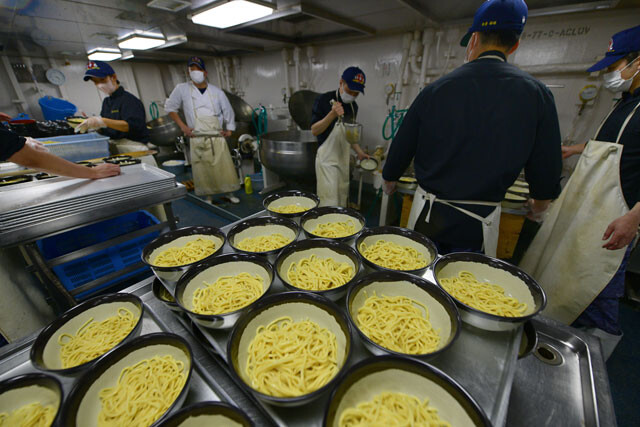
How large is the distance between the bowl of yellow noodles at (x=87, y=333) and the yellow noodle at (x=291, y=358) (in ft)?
1.72

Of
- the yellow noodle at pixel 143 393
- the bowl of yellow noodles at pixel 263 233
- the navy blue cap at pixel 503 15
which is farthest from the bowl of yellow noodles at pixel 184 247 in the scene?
the navy blue cap at pixel 503 15

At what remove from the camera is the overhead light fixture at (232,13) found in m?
3.23

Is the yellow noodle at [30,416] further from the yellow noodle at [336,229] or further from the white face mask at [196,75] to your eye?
the white face mask at [196,75]

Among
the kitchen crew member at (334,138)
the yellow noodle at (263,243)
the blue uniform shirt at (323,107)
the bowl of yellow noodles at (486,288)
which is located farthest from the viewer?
the blue uniform shirt at (323,107)

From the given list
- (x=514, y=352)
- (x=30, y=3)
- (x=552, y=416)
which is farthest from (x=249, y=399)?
(x=30, y=3)

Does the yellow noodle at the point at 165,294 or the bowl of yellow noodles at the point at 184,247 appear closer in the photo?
the yellow noodle at the point at 165,294

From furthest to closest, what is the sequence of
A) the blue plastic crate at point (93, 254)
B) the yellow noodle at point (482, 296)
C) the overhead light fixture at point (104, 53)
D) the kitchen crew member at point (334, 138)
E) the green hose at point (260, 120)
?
the overhead light fixture at point (104, 53)
the green hose at point (260, 120)
the kitchen crew member at point (334, 138)
the blue plastic crate at point (93, 254)
the yellow noodle at point (482, 296)

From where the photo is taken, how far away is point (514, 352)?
95 centimetres

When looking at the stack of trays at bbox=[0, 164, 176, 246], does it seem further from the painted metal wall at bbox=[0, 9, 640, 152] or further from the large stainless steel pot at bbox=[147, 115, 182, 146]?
the large stainless steel pot at bbox=[147, 115, 182, 146]

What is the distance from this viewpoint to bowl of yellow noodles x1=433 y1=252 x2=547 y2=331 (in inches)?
42.5

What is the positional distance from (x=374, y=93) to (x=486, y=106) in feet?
14.0

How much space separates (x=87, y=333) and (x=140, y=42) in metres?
6.93

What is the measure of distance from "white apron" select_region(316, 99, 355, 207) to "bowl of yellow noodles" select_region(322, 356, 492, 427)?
319 cm

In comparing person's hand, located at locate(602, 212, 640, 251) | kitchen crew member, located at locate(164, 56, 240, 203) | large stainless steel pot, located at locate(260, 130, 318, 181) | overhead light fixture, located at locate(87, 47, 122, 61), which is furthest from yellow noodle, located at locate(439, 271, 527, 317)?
overhead light fixture, located at locate(87, 47, 122, 61)
